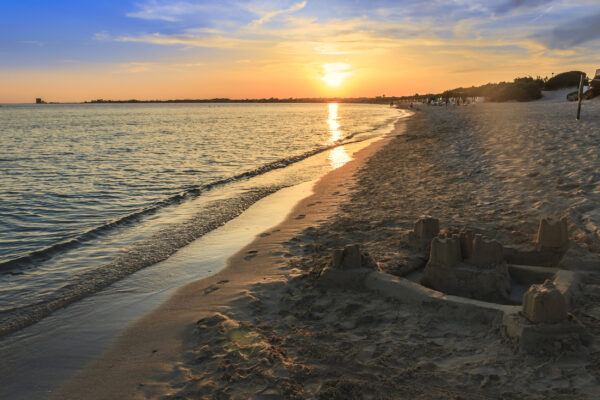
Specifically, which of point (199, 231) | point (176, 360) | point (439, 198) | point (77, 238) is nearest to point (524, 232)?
point (439, 198)

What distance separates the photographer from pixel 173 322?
4.01 m

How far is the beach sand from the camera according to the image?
2.70m

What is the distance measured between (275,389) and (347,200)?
247 inches

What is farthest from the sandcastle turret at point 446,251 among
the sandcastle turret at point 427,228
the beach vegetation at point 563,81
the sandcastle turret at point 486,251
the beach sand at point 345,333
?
the beach vegetation at point 563,81

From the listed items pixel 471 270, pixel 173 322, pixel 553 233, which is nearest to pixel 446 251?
pixel 471 270

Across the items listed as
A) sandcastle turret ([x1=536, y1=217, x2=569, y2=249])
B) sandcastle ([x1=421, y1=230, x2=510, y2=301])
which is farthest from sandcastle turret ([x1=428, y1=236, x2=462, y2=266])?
sandcastle turret ([x1=536, y1=217, x2=569, y2=249])

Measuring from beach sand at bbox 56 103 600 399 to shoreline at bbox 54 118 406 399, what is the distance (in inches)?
0.6

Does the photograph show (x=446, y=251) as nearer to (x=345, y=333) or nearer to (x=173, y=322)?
(x=345, y=333)

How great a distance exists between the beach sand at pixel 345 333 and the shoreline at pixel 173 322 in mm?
16

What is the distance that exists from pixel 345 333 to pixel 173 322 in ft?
6.00

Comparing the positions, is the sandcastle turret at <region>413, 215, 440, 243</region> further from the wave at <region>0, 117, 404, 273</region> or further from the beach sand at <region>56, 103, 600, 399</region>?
the wave at <region>0, 117, 404, 273</region>

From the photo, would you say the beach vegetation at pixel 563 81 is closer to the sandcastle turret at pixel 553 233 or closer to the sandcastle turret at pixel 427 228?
the sandcastle turret at pixel 553 233

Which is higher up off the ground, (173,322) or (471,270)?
(471,270)

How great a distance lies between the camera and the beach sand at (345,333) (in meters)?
2.70
